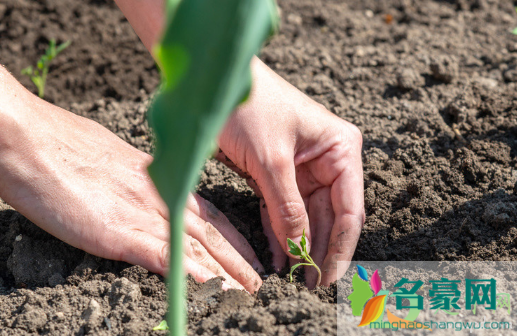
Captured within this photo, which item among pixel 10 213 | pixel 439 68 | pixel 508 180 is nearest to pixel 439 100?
pixel 439 68

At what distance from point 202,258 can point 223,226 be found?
20 centimetres

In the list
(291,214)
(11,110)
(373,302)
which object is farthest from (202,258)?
(11,110)

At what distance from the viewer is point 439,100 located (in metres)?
2.40

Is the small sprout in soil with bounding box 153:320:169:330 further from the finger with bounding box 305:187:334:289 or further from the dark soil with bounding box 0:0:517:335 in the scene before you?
the finger with bounding box 305:187:334:289

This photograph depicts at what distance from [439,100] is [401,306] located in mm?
1361

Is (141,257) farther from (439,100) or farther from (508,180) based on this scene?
(439,100)

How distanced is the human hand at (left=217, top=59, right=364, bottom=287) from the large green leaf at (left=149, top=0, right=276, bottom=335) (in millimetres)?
1050

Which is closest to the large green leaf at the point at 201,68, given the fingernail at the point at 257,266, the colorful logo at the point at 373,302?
the colorful logo at the point at 373,302

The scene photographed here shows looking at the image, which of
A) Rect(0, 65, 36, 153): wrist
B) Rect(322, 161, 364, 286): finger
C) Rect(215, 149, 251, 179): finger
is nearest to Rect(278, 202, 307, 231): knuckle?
Rect(322, 161, 364, 286): finger

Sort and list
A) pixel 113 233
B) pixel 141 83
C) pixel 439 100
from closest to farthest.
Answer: pixel 113 233
pixel 439 100
pixel 141 83

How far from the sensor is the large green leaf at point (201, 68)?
644mm

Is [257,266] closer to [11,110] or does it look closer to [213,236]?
[213,236]

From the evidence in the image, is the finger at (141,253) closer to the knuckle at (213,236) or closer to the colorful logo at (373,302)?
the knuckle at (213,236)

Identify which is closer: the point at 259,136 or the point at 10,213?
the point at 259,136
